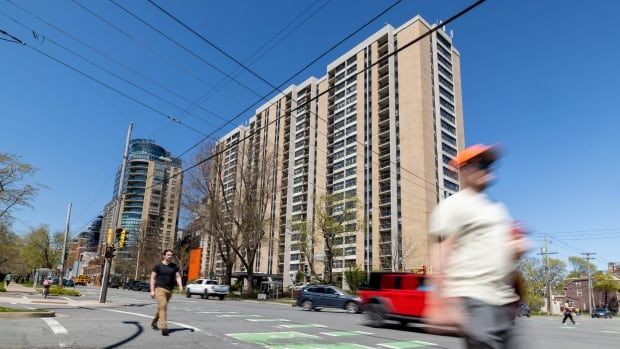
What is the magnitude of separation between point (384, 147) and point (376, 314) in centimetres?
7263

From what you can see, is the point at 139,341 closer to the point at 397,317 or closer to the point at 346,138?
the point at 397,317

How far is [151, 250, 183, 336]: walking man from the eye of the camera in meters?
9.63

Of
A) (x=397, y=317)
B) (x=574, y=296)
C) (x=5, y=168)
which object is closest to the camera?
(x=397, y=317)

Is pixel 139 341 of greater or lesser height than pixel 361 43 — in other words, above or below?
below

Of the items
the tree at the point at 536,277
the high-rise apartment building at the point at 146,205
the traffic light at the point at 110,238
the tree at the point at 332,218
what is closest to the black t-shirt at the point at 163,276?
the traffic light at the point at 110,238

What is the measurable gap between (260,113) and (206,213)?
76.5 metres

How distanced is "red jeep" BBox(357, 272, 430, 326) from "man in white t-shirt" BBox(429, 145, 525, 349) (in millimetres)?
11223

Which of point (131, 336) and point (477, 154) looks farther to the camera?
point (131, 336)

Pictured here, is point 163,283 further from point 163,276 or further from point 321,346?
point 321,346

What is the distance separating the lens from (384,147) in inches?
3376

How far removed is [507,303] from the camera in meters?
2.65

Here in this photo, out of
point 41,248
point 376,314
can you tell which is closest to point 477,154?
point 376,314

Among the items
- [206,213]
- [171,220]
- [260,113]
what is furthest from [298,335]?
[171,220]

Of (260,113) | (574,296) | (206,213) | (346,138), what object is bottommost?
(574,296)
